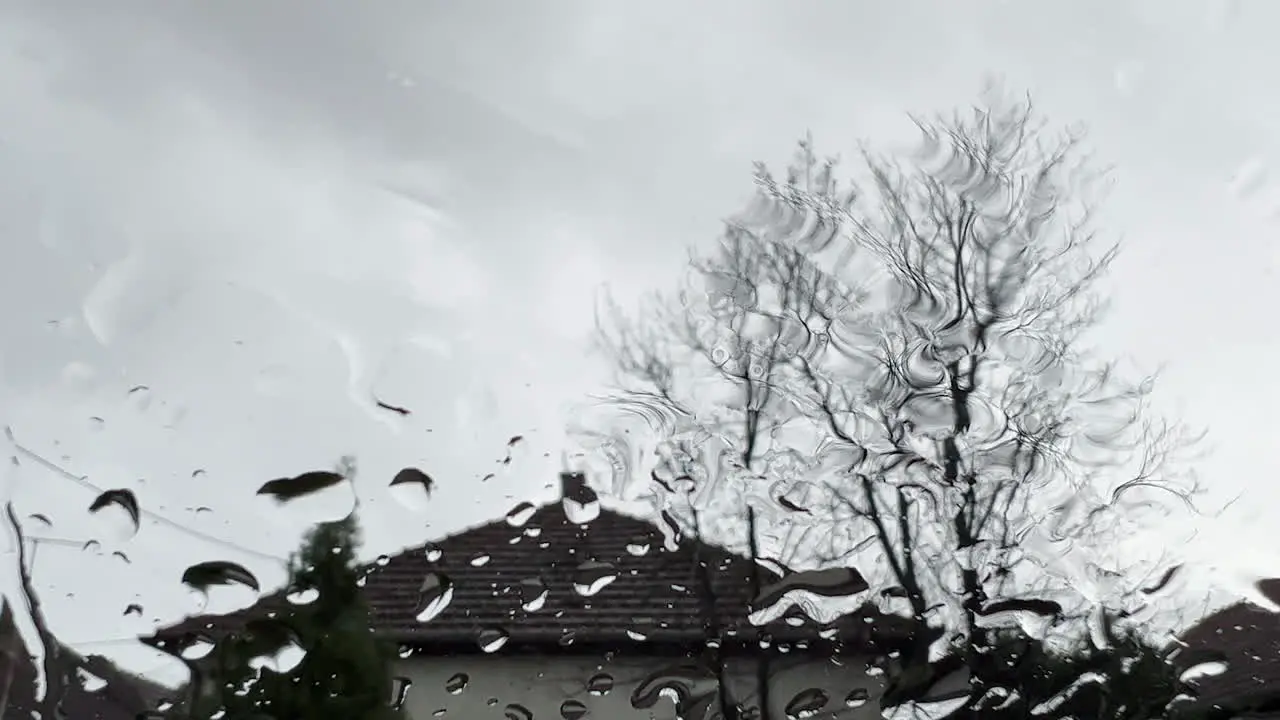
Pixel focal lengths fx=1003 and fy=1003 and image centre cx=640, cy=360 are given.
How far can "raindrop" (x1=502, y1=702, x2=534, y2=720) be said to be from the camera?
1604 mm

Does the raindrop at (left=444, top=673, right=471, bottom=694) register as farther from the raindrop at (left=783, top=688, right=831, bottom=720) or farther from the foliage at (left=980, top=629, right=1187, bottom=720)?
the foliage at (left=980, top=629, right=1187, bottom=720)

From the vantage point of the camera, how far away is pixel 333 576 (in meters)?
1.56

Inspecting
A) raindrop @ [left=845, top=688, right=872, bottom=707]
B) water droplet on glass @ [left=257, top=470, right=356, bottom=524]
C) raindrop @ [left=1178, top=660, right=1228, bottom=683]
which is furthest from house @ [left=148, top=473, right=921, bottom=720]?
raindrop @ [left=1178, top=660, right=1228, bottom=683]

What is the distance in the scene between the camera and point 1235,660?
1668 mm

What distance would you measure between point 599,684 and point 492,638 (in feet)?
0.65

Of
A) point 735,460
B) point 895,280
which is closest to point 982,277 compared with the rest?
point 895,280

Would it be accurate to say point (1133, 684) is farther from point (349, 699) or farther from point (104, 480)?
point (104, 480)

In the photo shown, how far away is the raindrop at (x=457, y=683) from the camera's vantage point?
158 centimetres

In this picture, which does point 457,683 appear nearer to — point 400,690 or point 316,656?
point 400,690

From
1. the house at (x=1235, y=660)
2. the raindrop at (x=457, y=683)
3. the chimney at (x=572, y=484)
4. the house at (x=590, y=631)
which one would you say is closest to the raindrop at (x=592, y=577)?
the house at (x=590, y=631)

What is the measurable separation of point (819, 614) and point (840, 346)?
53 cm

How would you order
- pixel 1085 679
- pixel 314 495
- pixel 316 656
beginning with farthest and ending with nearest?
pixel 314 495 → pixel 1085 679 → pixel 316 656

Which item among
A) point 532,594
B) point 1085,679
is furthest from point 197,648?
point 1085,679

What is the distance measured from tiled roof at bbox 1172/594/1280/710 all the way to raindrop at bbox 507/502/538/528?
1.09 meters
